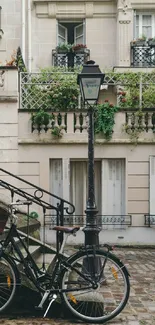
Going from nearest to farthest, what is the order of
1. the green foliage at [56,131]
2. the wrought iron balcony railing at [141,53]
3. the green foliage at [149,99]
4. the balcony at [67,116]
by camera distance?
the green foliage at [56,131]
the balcony at [67,116]
the green foliage at [149,99]
the wrought iron balcony railing at [141,53]

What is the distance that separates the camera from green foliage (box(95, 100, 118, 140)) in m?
11.5

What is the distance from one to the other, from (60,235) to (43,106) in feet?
21.9

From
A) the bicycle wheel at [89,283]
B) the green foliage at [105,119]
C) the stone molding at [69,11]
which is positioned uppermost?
the stone molding at [69,11]

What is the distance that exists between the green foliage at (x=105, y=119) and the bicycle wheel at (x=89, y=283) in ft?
21.9

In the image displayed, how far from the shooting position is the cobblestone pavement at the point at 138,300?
5.21m

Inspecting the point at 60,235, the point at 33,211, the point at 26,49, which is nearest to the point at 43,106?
the point at 33,211

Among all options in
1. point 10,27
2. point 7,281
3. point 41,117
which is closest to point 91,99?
point 7,281

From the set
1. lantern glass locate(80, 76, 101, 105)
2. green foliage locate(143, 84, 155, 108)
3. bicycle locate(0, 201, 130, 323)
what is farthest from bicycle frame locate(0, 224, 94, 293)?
green foliage locate(143, 84, 155, 108)

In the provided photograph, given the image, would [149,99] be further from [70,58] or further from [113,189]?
[70,58]

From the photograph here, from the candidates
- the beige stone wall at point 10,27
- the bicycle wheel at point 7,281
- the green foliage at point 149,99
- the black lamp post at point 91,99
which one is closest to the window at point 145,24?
the green foliage at point 149,99

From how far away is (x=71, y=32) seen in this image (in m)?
16.0

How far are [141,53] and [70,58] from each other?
2.39m

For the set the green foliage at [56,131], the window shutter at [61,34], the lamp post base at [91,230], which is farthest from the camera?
the window shutter at [61,34]

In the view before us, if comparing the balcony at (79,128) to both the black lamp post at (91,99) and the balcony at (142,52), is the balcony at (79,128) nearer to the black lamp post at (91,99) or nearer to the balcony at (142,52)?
the balcony at (142,52)
